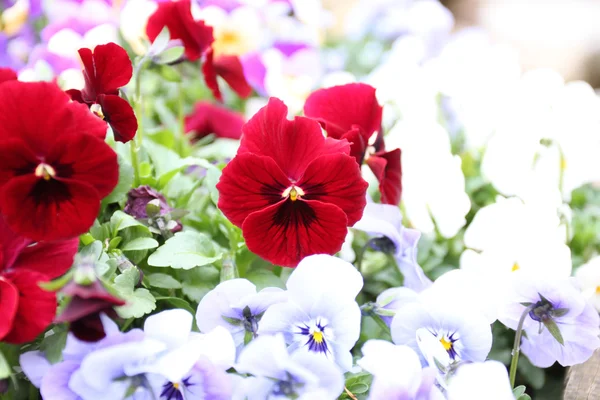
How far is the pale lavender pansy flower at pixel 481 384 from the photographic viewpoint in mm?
471

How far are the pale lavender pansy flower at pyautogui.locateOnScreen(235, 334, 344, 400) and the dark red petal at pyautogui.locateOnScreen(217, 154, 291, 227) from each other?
12 centimetres

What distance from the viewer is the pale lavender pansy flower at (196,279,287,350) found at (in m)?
0.55

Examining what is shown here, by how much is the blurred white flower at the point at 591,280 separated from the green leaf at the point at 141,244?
474mm

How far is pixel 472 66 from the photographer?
1083mm

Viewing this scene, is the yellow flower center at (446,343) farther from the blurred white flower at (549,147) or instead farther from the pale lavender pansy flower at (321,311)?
the blurred white flower at (549,147)

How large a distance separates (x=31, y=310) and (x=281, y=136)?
0.78 feet

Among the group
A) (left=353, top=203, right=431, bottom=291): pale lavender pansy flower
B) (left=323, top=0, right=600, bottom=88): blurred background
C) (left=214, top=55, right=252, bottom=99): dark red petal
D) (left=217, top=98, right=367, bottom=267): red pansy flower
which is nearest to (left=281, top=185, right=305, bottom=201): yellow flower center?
(left=217, top=98, right=367, bottom=267): red pansy flower

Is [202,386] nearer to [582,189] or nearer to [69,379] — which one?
[69,379]

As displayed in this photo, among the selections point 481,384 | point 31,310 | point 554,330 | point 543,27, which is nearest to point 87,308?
point 31,310

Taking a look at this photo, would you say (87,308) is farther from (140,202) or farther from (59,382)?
(140,202)

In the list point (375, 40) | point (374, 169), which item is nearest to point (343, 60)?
point (375, 40)

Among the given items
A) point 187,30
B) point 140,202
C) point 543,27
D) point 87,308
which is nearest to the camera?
point 87,308

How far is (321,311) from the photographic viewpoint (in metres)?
0.54

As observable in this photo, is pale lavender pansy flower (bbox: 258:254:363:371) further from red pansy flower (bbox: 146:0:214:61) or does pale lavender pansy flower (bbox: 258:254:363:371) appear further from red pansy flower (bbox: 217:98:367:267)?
red pansy flower (bbox: 146:0:214:61)
